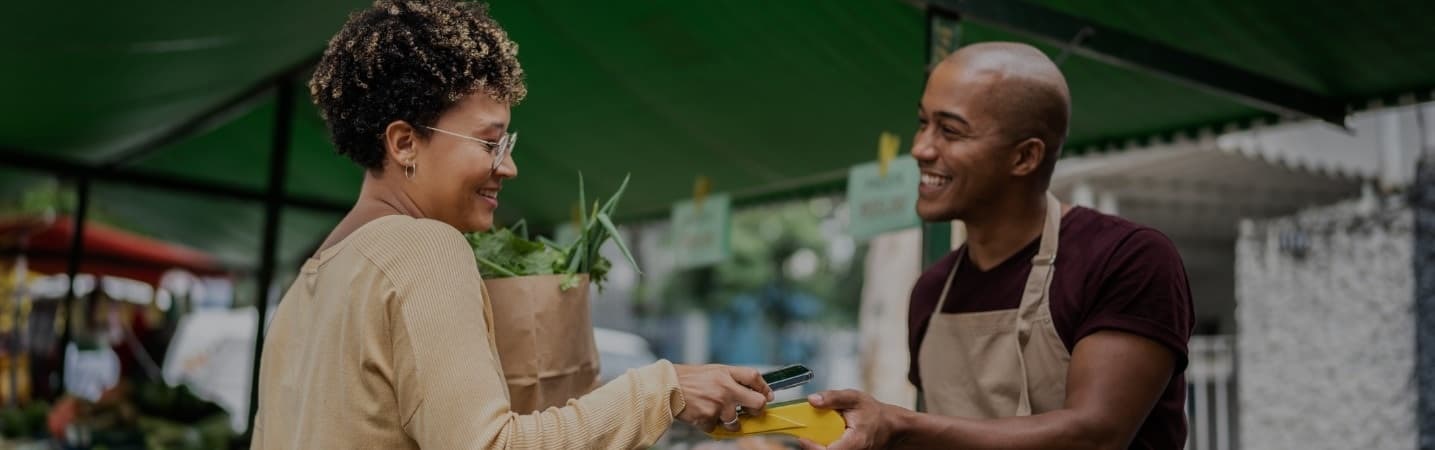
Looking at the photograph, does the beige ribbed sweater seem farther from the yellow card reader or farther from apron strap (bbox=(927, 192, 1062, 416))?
apron strap (bbox=(927, 192, 1062, 416))

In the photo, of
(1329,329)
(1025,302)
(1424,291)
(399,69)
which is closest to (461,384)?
(399,69)

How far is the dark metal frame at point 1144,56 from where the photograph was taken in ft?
10.3

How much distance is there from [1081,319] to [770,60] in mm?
2526

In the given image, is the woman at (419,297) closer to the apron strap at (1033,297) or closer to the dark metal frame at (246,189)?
the apron strap at (1033,297)

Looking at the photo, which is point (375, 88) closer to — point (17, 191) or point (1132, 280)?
point (1132, 280)

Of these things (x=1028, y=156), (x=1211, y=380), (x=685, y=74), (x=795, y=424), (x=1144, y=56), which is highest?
(x=685, y=74)

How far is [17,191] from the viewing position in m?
8.92

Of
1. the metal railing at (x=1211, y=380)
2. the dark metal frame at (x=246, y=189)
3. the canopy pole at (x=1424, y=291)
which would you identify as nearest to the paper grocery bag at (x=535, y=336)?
the dark metal frame at (x=246, y=189)

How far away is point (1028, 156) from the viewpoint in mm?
2375

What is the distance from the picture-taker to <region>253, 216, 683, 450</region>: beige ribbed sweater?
160 centimetres

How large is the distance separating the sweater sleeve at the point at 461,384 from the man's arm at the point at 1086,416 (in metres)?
0.50

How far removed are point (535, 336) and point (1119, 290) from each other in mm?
1080

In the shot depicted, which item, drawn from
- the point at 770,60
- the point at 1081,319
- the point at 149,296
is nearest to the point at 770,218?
the point at 149,296

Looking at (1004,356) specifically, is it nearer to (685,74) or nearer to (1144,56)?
(1144,56)
